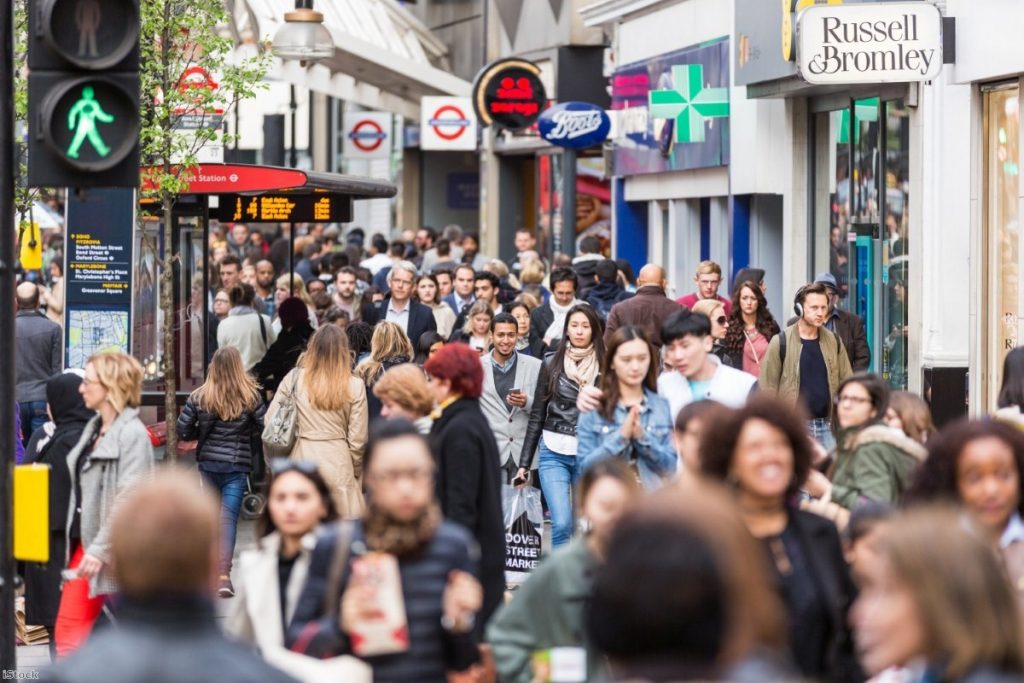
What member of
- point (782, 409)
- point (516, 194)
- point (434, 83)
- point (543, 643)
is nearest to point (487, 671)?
point (543, 643)

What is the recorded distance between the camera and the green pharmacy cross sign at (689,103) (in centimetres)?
2412

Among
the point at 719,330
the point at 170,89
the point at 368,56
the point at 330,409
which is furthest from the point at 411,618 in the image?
the point at 368,56

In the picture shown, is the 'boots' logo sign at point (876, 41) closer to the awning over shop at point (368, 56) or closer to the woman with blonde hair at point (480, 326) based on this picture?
the woman with blonde hair at point (480, 326)

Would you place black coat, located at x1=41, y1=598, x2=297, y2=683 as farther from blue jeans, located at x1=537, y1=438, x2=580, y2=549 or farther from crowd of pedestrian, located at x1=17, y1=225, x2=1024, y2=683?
blue jeans, located at x1=537, y1=438, x2=580, y2=549

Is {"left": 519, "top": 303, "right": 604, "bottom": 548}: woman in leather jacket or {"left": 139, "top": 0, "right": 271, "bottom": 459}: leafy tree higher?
{"left": 139, "top": 0, "right": 271, "bottom": 459}: leafy tree

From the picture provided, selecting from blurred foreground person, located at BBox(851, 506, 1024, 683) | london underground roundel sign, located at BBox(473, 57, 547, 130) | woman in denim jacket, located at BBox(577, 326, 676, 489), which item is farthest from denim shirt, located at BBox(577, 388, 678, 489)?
london underground roundel sign, located at BBox(473, 57, 547, 130)

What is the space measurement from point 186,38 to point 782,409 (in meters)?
9.75

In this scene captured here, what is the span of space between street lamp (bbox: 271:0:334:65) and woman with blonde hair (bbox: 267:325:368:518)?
640cm

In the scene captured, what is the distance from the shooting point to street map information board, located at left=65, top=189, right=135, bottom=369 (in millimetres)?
14750

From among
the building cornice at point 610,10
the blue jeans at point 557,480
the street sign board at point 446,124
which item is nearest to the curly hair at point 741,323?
the blue jeans at point 557,480

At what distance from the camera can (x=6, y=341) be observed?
7617mm

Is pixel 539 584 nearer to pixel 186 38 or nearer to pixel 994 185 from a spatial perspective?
pixel 186 38

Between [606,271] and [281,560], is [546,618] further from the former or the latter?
[606,271]

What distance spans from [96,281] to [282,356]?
220cm
